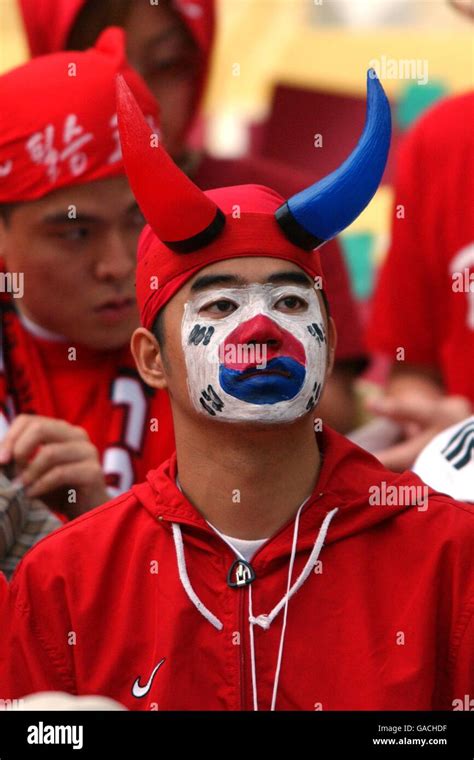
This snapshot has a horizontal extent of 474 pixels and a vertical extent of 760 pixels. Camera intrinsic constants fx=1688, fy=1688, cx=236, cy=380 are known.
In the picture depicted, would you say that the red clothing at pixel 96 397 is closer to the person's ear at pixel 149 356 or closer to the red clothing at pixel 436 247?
the person's ear at pixel 149 356

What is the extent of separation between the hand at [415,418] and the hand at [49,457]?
83cm

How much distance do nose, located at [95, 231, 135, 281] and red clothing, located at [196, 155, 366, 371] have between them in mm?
A: 761

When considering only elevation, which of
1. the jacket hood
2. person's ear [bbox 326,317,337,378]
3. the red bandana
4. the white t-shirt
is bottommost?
the white t-shirt

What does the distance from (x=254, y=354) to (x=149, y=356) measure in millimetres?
276

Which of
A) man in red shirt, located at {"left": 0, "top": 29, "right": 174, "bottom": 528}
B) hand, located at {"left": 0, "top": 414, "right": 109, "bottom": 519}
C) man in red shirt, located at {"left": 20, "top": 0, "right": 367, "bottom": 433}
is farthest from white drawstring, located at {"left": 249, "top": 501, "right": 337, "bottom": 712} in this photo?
man in red shirt, located at {"left": 20, "top": 0, "right": 367, "bottom": 433}

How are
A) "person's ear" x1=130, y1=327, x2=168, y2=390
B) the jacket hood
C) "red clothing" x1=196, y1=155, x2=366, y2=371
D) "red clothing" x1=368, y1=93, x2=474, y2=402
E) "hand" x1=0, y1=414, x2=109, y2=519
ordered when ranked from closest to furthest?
the jacket hood < "person's ear" x1=130, y1=327, x2=168, y2=390 < "hand" x1=0, y1=414, x2=109, y2=519 < "red clothing" x1=196, y1=155, x2=366, y2=371 < "red clothing" x1=368, y1=93, x2=474, y2=402

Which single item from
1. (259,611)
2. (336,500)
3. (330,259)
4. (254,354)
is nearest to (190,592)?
(259,611)

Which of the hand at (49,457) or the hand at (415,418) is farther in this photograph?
the hand at (415,418)

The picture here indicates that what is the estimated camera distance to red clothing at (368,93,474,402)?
4.52 metres

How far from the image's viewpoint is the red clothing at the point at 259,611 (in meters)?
2.68

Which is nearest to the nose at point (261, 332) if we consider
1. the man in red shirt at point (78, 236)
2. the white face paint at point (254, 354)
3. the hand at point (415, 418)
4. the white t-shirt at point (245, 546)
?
the white face paint at point (254, 354)

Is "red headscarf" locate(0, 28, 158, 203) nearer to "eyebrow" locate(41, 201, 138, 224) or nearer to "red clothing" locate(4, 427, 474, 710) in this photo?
"eyebrow" locate(41, 201, 138, 224)

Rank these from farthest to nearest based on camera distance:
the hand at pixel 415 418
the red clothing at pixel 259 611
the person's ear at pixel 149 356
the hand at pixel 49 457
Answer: the hand at pixel 415 418 < the hand at pixel 49 457 < the person's ear at pixel 149 356 < the red clothing at pixel 259 611
